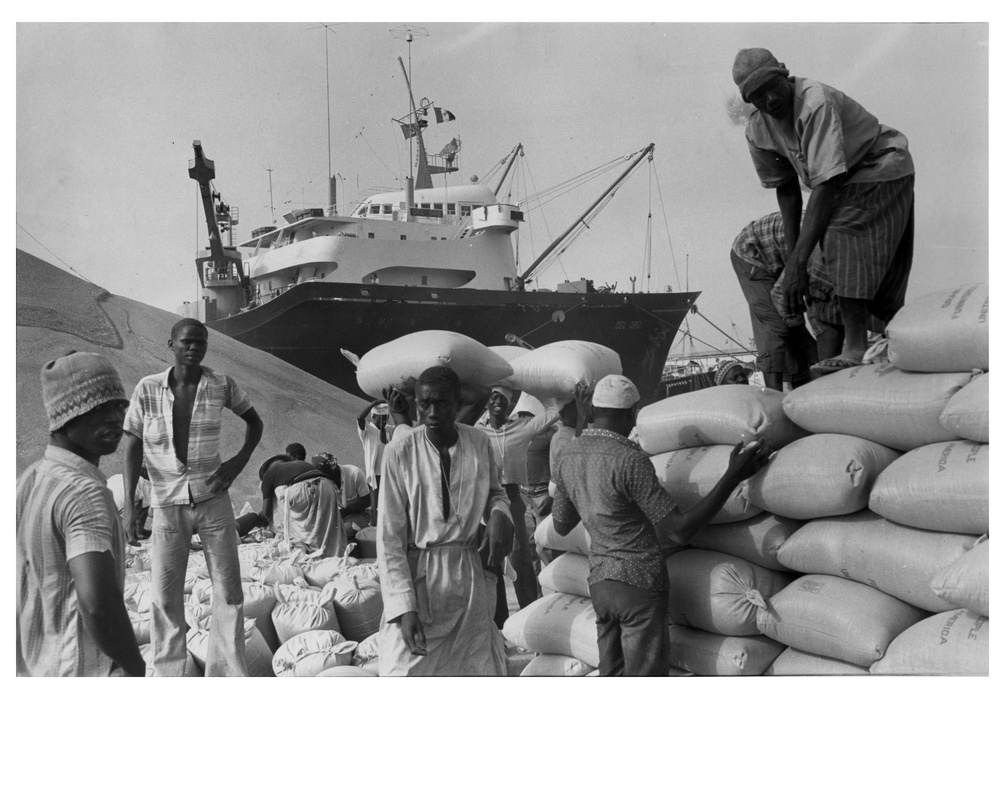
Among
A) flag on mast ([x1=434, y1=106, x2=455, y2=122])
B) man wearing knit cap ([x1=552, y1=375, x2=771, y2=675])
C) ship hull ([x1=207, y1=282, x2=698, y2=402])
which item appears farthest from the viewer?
ship hull ([x1=207, y1=282, x2=698, y2=402])

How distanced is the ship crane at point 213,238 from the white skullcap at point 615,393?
92.0 inches

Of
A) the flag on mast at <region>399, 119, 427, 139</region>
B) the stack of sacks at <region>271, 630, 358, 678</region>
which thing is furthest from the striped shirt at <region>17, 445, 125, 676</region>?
the flag on mast at <region>399, 119, 427, 139</region>

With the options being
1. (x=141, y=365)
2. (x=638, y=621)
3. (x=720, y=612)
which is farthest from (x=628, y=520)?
(x=141, y=365)

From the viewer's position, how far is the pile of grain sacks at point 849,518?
2836 millimetres

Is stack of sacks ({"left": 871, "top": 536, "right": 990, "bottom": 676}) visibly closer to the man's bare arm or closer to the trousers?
the trousers

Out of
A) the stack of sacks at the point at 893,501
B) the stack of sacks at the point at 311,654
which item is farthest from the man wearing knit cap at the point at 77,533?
the stack of sacks at the point at 893,501

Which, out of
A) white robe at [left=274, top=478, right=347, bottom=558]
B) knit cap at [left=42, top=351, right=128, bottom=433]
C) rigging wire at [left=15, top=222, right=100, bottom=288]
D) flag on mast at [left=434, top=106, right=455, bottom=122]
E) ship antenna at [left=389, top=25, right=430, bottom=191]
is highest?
ship antenna at [left=389, top=25, right=430, bottom=191]

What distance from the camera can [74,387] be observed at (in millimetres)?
3223

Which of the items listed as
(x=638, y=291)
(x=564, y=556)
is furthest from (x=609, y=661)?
(x=638, y=291)

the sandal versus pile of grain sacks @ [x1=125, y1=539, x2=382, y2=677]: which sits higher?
the sandal

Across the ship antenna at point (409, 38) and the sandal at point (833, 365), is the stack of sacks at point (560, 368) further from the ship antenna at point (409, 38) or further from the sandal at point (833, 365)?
the ship antenna at point (409, 38)

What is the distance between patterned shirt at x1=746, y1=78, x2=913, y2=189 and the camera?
325 centimetres

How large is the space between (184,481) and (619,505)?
180 centimetres

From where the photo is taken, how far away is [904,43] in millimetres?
3898
